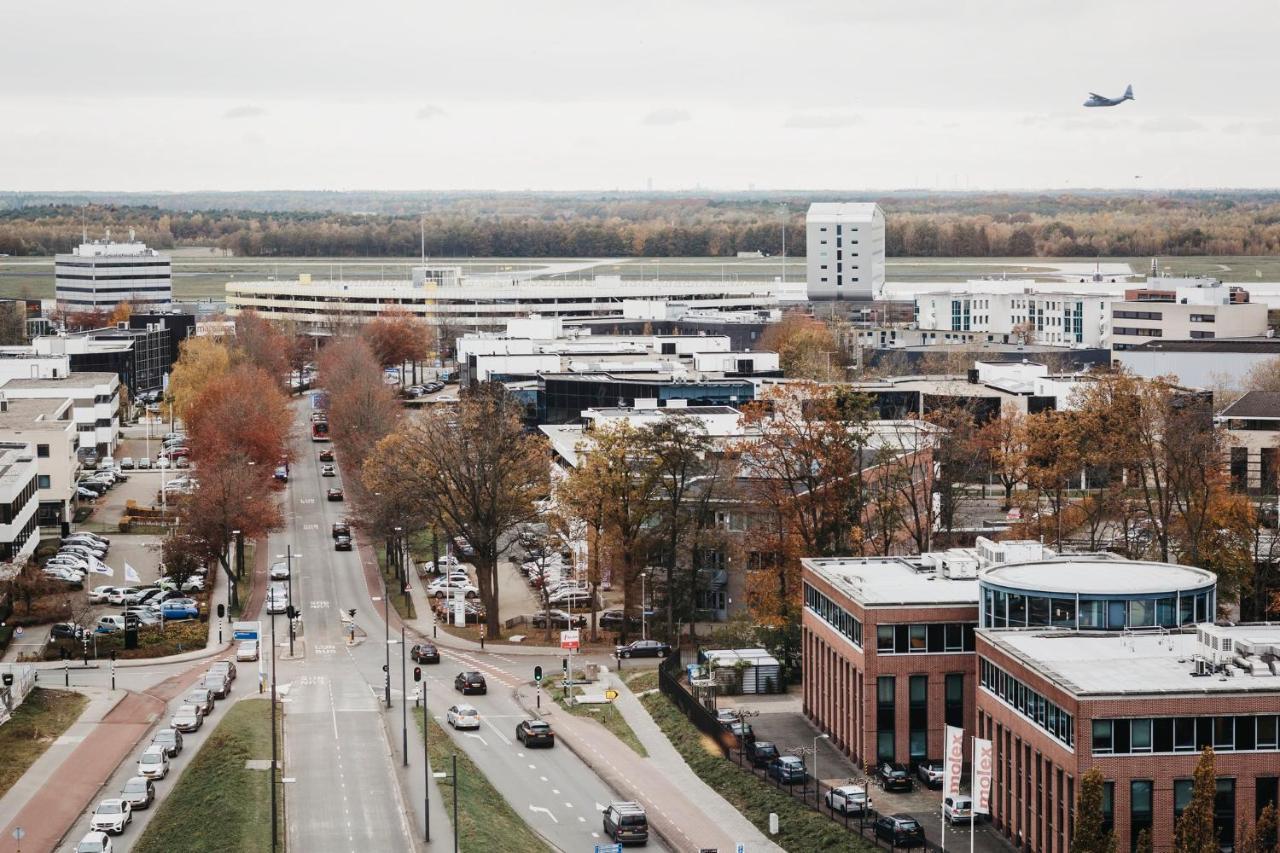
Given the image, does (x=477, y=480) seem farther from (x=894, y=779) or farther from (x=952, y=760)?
(x=952, y=760)

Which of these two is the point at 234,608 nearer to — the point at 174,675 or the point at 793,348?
the point at 174,675

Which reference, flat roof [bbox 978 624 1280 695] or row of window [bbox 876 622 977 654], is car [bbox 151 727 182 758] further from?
flat roof [bbox 978 624 1280 695]

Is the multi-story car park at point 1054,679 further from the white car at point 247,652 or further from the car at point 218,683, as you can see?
the white car at point 247,652

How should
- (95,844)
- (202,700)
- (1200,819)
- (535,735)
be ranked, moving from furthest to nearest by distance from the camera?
(202,700) → (535,735) → (95,844) → (1200,819)

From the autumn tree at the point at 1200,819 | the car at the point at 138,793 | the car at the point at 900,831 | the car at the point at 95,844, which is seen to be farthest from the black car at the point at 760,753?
the car at the point at 95,844

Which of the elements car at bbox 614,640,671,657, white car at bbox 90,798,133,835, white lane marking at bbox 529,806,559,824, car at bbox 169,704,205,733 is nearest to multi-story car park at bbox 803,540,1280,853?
white lane marking at bbox 529,806,559,824

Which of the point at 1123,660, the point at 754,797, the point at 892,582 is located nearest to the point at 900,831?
the point at 1123,660
